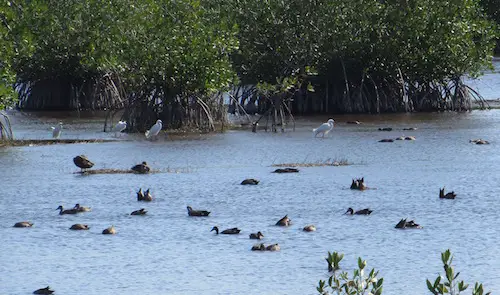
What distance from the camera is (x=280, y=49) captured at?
45.4m

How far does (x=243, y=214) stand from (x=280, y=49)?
24110 millimetres

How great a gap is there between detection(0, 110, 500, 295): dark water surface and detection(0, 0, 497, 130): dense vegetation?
3.46m

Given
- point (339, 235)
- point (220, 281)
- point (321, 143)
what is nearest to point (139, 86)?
point (321, 143)

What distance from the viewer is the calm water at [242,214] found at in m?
16.6

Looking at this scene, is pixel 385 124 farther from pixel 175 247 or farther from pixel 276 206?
pixel 175 247

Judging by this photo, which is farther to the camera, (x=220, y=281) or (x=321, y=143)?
(x=321, y=143)

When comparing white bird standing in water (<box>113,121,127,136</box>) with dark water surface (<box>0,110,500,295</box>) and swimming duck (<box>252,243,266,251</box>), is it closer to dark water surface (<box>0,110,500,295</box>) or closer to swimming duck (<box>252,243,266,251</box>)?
dark water surface (<box>0,110,500,295</box>)

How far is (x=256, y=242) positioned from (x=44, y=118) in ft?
→ 96.1

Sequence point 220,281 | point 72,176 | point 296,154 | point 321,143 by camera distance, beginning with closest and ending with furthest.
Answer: point 220,281, point 72,176, point 296,154, point 321,143

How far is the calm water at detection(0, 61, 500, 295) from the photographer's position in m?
16.6

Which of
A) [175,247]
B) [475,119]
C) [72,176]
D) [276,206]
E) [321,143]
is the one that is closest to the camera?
[175,247]

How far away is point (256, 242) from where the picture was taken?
18.9m

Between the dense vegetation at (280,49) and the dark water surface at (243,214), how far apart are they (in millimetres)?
3458

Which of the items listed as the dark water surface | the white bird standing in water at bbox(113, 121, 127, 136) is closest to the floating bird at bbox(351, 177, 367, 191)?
the dark water surface
